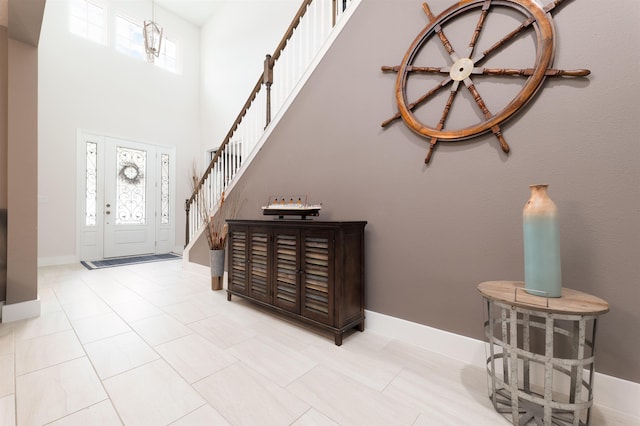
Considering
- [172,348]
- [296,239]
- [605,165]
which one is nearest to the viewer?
[605,165]

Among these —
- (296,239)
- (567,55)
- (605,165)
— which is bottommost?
(296,239)

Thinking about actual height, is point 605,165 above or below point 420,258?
above

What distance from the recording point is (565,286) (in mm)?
1565

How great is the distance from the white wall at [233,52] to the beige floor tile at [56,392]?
17.8 feet

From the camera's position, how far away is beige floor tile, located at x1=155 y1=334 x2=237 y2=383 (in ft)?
5.57

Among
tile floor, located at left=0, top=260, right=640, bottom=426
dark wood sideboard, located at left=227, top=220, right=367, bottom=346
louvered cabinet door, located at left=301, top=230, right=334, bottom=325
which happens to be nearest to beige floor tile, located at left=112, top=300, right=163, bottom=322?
tile floor, located at left=0, top=260, right=640, bottom=426

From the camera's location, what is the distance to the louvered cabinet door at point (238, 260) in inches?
114

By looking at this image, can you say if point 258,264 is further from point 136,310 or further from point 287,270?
point 136,310

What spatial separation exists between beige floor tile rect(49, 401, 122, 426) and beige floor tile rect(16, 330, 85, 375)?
70 centimetres

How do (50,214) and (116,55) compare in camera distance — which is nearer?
(50,214)

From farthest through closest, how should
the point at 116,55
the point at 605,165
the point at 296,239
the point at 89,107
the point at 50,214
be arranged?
1. the point at 116,55
2. the point at 89,107
3. the point at 50,214
4. the point at 296,239
5. the point at 605,165

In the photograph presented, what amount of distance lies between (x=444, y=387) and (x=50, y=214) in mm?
6710

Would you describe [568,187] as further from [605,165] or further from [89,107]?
[89,107]

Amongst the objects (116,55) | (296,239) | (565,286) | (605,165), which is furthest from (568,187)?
(116,55)
